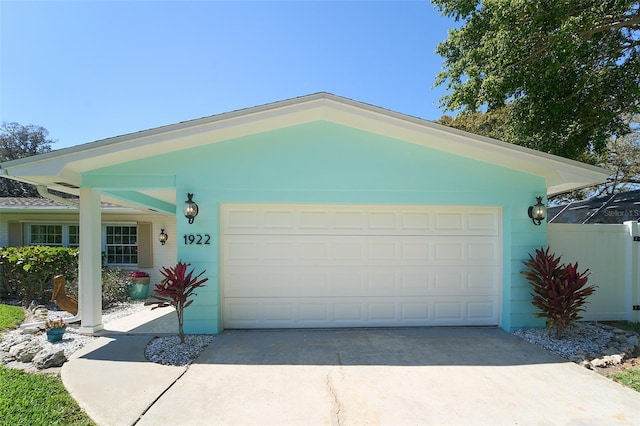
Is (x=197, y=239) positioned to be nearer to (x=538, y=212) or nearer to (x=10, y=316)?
(x=10, y=316)

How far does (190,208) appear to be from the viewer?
571 cm

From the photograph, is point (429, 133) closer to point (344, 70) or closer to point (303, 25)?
point (303, 25)

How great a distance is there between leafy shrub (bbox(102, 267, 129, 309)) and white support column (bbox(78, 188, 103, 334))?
319 centimetres

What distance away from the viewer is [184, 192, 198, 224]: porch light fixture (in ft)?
18.7

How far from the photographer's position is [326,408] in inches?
137

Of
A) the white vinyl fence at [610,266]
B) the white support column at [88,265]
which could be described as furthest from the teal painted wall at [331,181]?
the white vinyl fence at [610,266]

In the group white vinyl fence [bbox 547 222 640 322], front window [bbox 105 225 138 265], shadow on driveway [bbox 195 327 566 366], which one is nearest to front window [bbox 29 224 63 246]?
front window [bbox 105 225 138 265]

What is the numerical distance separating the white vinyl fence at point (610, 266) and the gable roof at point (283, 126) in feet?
4.77

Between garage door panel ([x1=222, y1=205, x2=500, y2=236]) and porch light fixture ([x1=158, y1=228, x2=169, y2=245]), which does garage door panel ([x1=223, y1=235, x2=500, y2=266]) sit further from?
porch light fixture ([x1=158, y1=228, x2=169, y2=245])

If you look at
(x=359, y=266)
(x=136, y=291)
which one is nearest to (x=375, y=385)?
(x=359, y=266)

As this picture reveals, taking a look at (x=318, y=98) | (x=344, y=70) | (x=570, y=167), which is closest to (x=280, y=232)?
(x=318, y=98)

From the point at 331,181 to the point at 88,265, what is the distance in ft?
15.1

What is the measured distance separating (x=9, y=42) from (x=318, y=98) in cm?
678

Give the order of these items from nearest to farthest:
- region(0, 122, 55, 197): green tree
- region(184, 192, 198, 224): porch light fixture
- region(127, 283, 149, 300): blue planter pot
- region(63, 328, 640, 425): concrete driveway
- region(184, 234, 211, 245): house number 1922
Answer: region(63, 328, 640, 425): concrete driveway < region(184, 192, 198, 224): porch light fixture < region(184, 234, 211, 245): house number 1922 < region(127, 283, 149, 300): blue planter pot < region(0, 122, 55, 197): green tree
